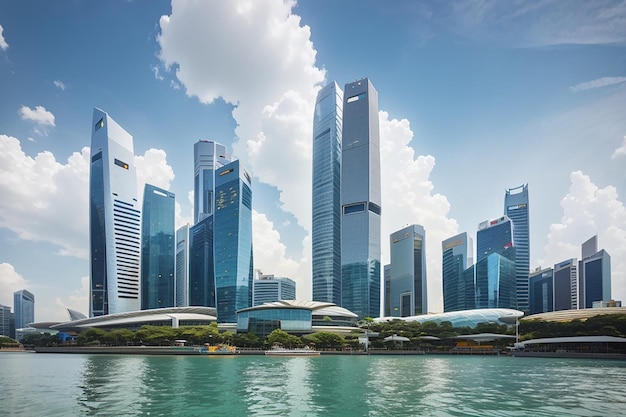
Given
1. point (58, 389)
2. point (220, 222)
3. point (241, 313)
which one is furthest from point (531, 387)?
point (220, 222)

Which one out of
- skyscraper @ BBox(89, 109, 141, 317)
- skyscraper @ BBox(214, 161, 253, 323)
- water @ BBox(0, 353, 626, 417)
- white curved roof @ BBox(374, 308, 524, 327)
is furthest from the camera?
skyscraper @ BBox(214, 161, 253, 323)

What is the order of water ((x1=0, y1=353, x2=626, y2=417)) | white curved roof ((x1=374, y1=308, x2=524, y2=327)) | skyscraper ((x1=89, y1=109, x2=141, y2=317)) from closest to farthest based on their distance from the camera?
water ((x1=0, y1=353, x2=626, y2=417))
white curved roof ((x1=374, y1=308, x2=524, y2=327))
skyscraper ((x1=89, y1=109, x2=141, y2=317))

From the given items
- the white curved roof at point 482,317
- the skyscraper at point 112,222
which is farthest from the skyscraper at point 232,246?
the white curved roof at point 482,317

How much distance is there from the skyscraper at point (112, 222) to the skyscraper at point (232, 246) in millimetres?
Answer: 34723

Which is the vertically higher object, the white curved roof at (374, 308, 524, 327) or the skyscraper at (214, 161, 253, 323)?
the skyscraper at (214, 161, 253, 323)

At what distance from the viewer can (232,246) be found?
185 m

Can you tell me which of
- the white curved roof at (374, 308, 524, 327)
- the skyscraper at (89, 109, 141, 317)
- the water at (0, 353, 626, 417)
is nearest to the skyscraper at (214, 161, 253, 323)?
the skyscraper at (89, 109, 141, 317)

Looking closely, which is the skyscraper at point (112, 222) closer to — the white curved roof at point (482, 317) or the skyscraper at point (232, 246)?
the skyscraper at point (232, 246)

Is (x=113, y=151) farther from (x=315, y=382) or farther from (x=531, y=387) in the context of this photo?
(x=531, y=387)

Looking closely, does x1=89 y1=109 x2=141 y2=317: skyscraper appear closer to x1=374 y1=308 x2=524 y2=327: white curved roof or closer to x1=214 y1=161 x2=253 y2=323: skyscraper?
x1=214 y1=161 x2=253 y2=323: skyscraper

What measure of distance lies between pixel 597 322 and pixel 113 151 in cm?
17139

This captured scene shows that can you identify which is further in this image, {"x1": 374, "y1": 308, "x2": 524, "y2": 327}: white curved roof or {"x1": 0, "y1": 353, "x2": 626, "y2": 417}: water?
{"x1": 374, "y1": 308, "x2": 524, "y2": 327}: white curved roof

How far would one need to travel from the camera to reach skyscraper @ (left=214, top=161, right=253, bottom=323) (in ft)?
607

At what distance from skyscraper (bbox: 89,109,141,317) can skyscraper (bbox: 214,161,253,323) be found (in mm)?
34723
